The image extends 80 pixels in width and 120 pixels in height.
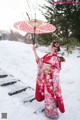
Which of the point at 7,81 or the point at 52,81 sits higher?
the point at 52,81

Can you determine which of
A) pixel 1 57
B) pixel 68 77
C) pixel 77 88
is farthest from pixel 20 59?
pixel 77 88

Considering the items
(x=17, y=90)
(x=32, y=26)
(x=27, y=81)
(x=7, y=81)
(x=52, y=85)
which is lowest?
(x=27, y=81)

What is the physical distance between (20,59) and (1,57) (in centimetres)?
95

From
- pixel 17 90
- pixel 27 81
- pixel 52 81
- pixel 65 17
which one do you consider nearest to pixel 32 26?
pixel 52 81

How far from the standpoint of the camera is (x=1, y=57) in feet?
28.9

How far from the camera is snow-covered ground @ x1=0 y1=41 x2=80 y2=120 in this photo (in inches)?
203

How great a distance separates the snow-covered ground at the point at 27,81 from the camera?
517 cm

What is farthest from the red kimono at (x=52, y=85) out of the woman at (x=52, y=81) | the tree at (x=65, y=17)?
the tree at (x=65, y=17)

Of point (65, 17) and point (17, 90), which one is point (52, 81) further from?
point (65, 17)

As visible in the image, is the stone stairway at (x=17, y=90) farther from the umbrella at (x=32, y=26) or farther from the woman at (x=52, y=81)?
the umbrella at (x=32, y=26)

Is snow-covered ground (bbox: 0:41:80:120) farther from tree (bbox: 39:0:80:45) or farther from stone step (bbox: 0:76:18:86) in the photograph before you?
Answer: tree (bbox: 39:0:80:45)

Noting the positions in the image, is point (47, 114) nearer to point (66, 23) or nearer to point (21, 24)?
point (21, 24)

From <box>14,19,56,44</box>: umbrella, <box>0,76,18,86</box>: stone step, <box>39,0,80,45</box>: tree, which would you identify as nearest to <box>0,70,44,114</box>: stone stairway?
<box>0,76,18,86</box>: stone step

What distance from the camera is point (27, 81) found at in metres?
7.44
